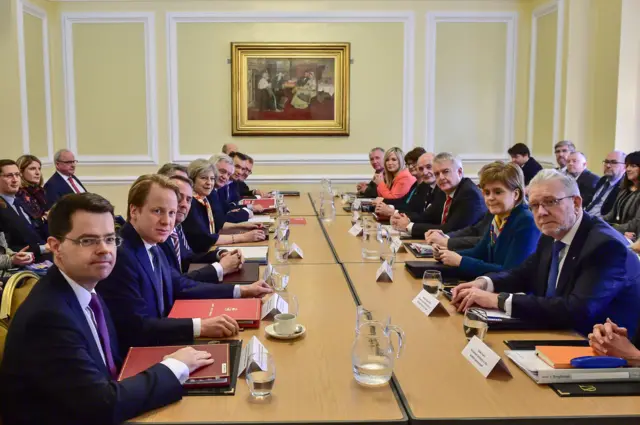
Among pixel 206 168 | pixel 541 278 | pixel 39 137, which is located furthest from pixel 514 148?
pixel 39 137

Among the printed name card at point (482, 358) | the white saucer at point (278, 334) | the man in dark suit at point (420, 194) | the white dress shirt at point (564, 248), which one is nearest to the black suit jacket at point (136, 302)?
the white saucer at point (278, 334)

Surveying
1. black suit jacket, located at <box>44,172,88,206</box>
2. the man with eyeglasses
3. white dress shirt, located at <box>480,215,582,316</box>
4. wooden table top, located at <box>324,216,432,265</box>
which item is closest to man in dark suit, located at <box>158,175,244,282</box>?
wooden table top, located at <box>324,216,432,265</box>

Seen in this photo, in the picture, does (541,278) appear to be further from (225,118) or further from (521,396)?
(225,118)

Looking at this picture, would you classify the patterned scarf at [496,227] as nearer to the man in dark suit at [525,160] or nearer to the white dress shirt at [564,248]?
the white dress shirt at [564,248]

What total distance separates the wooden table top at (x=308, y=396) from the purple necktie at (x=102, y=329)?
31 cm

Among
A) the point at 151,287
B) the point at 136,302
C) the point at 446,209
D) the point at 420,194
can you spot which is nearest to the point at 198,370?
the point at 136,302

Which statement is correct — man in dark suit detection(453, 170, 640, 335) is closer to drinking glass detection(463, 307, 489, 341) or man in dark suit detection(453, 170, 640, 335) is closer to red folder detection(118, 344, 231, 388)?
drinking glass detection(463, 307, 489, 341)

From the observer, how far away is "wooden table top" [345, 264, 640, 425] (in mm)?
1613

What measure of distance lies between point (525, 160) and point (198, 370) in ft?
22.2

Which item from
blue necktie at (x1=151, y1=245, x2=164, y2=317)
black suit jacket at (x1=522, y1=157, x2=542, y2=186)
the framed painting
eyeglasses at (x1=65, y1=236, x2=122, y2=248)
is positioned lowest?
blue necktie at (x1=151, y1=245, x2=164, y2=317)

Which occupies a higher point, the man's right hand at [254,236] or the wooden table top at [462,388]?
the man's right hand at [254,236]

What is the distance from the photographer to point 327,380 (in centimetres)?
183

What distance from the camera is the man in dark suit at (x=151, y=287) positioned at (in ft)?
7.14

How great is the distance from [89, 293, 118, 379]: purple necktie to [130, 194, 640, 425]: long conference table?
0.31 m
